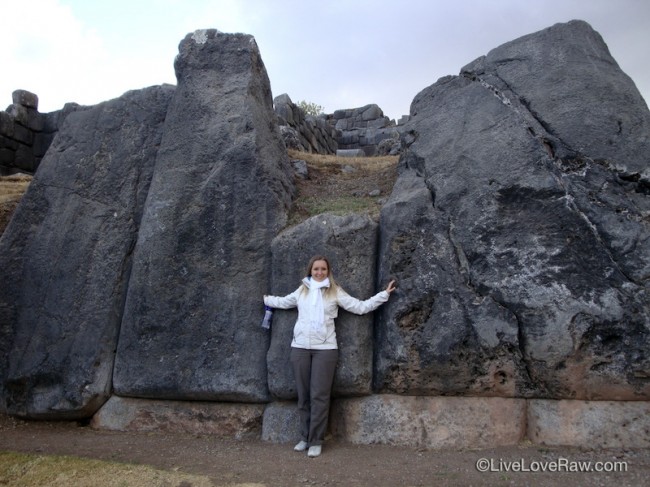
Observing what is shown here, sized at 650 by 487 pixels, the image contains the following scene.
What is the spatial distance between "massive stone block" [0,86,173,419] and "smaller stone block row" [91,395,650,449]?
36.0 inches

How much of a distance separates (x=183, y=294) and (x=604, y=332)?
12.9 feet

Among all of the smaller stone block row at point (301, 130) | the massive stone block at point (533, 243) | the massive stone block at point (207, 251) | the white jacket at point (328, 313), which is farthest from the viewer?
the smaller stone block row at point (301, 130)

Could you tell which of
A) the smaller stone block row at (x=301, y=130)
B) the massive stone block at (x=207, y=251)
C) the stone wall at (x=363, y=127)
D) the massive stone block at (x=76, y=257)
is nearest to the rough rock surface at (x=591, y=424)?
the massive stone block at (x=207, y=251)

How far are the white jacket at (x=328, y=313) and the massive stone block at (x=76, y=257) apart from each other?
2242 millimetres

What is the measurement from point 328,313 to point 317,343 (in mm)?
288

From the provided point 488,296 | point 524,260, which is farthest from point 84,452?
point 524,260

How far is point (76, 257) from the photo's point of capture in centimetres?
652

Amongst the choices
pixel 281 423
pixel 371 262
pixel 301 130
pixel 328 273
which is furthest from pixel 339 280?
pixel 301 130

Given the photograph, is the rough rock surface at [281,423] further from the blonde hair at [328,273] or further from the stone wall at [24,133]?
the stone wall at [24,133]

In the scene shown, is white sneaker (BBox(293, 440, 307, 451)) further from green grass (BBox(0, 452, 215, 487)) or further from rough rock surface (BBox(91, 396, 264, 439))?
green grass (BBox(0, 452, 215, 487))

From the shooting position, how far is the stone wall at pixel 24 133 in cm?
1294

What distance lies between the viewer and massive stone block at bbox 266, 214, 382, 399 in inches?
206

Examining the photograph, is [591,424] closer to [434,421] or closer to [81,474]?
[434,421]

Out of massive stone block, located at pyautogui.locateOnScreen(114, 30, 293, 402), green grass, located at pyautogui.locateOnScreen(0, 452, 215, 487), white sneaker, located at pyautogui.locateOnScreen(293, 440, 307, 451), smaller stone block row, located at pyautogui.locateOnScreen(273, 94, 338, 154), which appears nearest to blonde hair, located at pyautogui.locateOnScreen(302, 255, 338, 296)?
massive stone block, located at pyautogui.locateOnScreen(114, 30, 293, 402)
